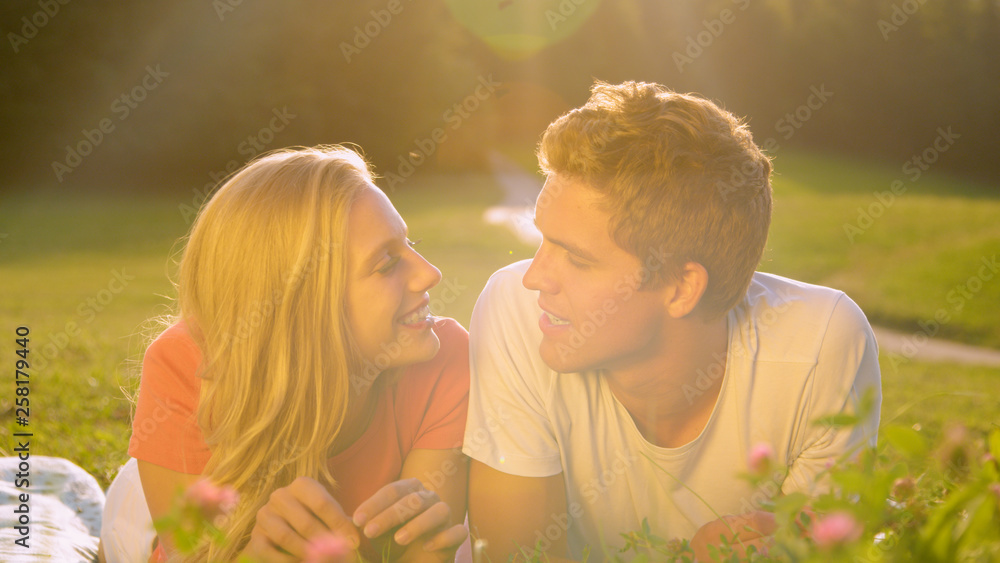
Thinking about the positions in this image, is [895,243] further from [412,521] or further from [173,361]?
[412,521]

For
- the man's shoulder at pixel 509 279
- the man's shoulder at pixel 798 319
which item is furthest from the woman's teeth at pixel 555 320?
the man's shoulder at pixel 798 319

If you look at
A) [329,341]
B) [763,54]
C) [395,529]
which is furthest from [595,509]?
[763,54]

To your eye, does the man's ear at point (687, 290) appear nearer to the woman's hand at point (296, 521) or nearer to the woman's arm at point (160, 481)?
the woman's hand at point (296, 521)

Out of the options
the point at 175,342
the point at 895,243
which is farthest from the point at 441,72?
the point at 175,342

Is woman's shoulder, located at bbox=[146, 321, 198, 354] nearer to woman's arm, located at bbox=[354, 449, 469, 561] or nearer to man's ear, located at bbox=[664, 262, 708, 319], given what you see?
woman's arm, located at bbox=[354, 449, 469, 561]

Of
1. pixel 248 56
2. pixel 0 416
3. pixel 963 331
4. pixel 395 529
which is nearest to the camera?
pixel 395 529

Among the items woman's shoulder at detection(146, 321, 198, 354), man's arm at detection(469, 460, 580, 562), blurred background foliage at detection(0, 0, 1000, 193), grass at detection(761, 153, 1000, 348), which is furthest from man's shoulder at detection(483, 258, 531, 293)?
blurred background foliage at detection(0, 0, 1000, 193)

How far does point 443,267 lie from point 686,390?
398 inches

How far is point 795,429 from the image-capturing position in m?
2.43

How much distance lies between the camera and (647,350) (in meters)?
2.53

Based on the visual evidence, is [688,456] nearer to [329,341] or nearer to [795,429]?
[795,429]

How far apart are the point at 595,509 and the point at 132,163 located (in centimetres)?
1654

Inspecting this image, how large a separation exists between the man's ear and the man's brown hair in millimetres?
31

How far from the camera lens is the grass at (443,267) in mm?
5836
